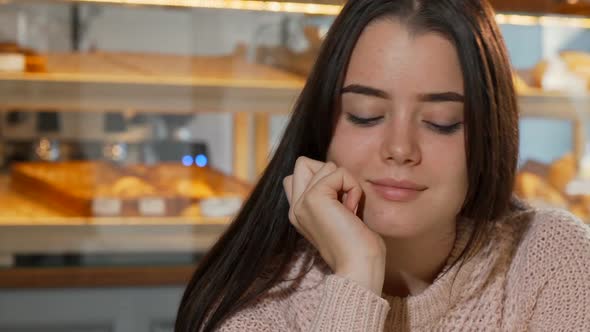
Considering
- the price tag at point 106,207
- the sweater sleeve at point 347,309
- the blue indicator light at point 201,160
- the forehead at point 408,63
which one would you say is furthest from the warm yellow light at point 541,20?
the sweater sleeve at point 347,309

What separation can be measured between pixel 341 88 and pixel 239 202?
131 centimetres

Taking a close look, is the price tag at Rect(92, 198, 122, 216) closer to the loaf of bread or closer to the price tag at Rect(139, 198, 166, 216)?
the price tag at Rect(139, 198, 166, 216)

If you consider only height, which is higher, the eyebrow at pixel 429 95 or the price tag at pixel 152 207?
the eyebrow at pixel 429 95

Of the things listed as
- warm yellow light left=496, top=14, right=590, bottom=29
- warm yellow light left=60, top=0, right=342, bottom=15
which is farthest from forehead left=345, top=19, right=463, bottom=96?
warm yellow light left=496, top=14, right=590, bottom=29

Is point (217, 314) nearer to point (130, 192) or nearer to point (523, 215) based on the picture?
point (523, 215)

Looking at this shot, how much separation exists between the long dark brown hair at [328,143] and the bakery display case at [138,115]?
3.75 feet

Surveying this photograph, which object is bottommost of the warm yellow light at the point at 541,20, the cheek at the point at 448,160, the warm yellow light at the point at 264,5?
the cheek at the point at 448,160

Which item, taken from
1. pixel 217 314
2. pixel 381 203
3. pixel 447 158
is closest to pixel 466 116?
pixel 447 158

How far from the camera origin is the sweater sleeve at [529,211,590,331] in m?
1.32

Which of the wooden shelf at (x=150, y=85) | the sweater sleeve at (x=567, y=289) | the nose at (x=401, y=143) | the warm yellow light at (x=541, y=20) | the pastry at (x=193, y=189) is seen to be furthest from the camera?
the warm yellow light at (x=541, y=20)

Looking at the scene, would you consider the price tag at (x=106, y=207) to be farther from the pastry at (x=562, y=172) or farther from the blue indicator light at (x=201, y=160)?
the pastry at (x=562, y=172)

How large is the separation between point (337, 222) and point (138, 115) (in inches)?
52.5

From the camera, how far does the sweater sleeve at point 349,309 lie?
3.95 ft

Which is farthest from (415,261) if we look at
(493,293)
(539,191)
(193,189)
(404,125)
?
(539,191)
